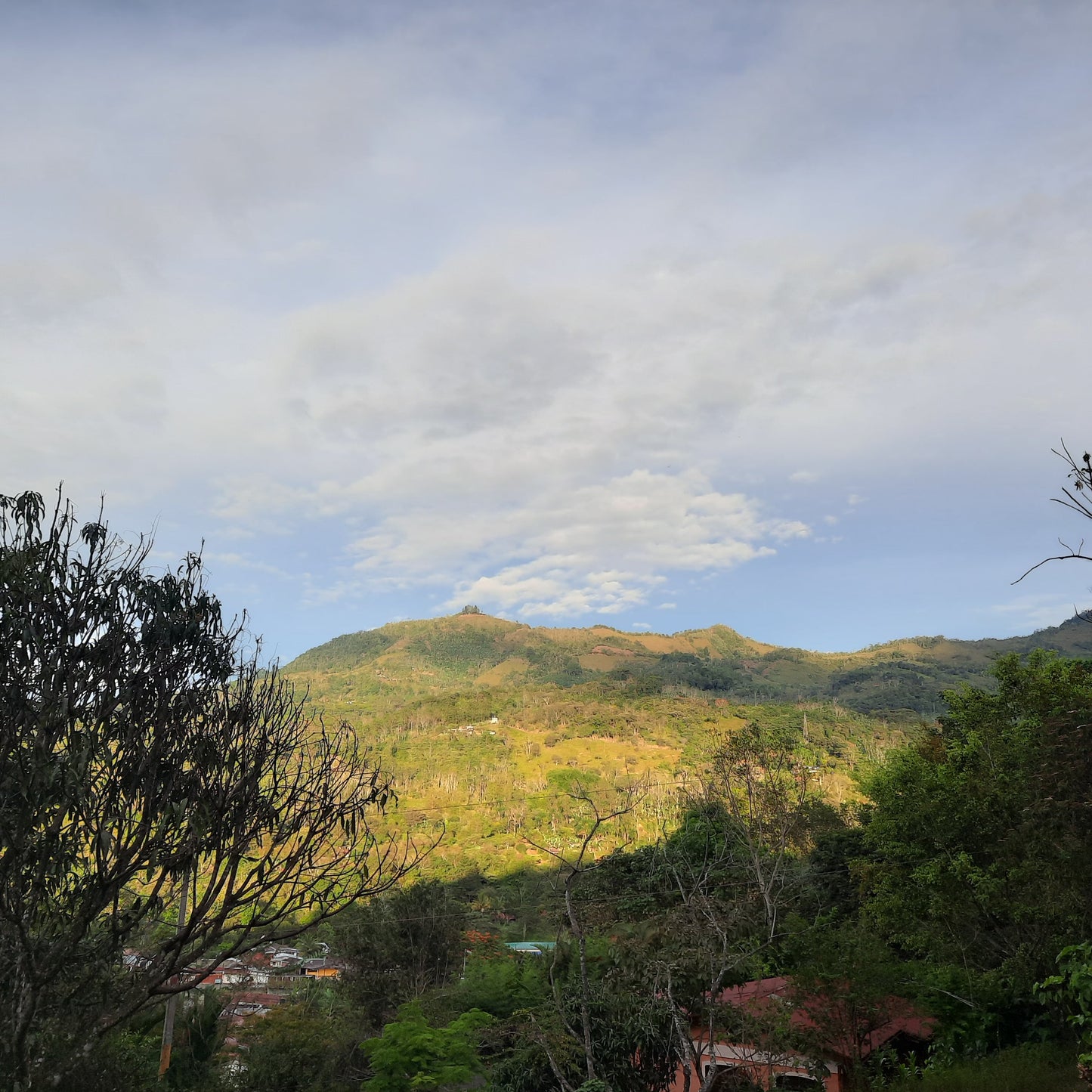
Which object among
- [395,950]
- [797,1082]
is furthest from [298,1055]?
[797,1082]

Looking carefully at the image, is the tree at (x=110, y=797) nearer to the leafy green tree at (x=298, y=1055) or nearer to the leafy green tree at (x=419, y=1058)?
the leafy green tree at (x=419, y=1058)

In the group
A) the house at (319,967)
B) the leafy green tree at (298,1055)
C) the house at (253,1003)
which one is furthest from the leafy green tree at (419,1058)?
the house at (319,967)

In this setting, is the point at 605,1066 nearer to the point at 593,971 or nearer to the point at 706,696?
the point at 593,971

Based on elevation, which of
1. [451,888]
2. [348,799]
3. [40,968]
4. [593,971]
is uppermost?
[348,799]

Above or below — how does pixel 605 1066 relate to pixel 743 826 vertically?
below

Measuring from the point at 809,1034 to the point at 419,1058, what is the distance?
771 cm

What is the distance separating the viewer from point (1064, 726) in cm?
986

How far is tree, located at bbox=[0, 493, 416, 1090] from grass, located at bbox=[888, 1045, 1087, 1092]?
984cm

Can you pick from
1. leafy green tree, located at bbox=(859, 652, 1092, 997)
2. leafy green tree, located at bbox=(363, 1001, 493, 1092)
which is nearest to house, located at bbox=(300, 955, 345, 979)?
leafy green tree, located at bbox=(363, 1001, 493, 1092)

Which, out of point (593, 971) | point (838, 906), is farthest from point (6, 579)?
point (838, 906)

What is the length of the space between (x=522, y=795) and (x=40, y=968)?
80.1 m

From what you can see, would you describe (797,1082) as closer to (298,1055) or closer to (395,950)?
(298,1055)

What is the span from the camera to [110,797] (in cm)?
707

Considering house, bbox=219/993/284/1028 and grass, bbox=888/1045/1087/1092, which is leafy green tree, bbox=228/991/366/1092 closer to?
house, bbox=219/993/284/1028
